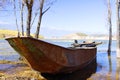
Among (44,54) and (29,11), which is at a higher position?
(29,11)

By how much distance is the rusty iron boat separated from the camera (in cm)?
994

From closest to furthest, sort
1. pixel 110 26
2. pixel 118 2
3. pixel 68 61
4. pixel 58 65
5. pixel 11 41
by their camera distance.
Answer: pixel 11 41, pixel 58 65, pixel 68 61, pixel 118 2, pixel 110 26

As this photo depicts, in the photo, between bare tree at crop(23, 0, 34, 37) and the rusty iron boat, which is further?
bare tree at crop(23, 0, 34, 37)

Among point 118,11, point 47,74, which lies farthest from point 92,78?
point 118,11

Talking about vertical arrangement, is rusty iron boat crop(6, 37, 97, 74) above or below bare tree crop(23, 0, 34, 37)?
below

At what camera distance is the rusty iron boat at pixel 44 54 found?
994 centimetres

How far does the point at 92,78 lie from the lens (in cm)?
1190

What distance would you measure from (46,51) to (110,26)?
16.0 meters

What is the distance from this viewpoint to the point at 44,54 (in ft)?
33.9

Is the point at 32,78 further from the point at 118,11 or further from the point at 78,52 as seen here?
the point at 118,11

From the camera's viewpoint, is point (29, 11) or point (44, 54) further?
point (29, 11)

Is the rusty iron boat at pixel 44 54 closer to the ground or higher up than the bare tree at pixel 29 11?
closer to the ground

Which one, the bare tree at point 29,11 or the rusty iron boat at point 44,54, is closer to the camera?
the rusty iron boat at point 44,54

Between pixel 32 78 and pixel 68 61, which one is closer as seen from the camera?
pixel 32 78
